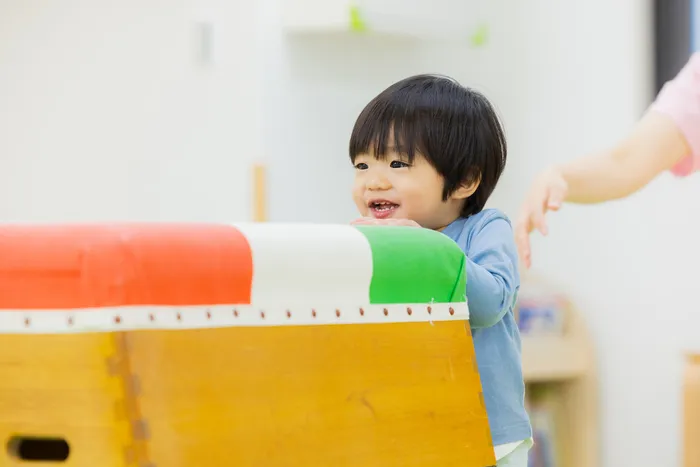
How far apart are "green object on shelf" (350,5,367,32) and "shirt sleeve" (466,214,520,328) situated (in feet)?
Result: 5.26

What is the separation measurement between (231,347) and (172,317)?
2.3 inches

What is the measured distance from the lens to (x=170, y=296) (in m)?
0.76

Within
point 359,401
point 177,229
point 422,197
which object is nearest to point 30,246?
point 177,229

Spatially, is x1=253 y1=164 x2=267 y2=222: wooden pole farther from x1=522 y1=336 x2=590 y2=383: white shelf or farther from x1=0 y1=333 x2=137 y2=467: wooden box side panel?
x1=0 y1=333 x2=137 y2=467: wooden box side panel

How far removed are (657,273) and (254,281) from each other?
201 centimetres

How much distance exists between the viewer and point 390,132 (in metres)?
1.12

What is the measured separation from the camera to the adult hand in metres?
1.33

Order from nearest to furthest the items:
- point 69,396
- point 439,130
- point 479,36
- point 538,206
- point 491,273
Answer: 1. point 69,396
2. point 491,273
3. point 439,130
4. point 538,206
5. point 479,36

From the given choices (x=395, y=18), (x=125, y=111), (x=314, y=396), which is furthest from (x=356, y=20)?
(x=314, y=396)

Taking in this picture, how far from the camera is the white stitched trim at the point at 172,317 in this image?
729 mm

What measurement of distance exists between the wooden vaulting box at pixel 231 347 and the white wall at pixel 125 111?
1866 mm

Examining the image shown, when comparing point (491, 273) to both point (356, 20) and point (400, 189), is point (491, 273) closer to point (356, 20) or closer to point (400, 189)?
point (400, 189)

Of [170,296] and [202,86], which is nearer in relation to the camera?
[170,296]

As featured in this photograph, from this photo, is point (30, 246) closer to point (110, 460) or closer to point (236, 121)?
point (110, 460)
